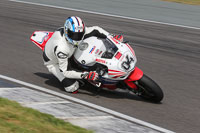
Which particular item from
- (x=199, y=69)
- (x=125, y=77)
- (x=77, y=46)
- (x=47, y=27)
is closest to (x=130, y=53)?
(x=125, y=77)

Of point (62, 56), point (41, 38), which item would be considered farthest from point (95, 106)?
point (41, 38)

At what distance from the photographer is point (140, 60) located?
10.6 meters

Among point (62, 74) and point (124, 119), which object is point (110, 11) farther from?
point (124, 119)

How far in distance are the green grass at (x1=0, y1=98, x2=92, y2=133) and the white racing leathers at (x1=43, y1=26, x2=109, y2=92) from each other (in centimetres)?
173

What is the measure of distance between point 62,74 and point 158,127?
253 cm

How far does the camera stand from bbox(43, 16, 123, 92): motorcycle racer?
738 cm

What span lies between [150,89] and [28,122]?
2.72 metres

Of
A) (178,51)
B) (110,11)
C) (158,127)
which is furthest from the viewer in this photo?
(110,11)

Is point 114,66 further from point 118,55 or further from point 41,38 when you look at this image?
point 41,38

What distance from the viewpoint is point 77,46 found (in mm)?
7656

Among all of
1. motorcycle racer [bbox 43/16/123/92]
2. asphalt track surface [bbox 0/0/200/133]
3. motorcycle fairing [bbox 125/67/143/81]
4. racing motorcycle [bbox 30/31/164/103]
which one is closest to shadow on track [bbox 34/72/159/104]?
asphalt track surface [bbox 0/0/200/133]

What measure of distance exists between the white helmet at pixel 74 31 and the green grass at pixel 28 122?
1.93 metres

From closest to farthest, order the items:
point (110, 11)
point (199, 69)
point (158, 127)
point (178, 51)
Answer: point (158, 127)
point (199, 69)
point (178, 51)
point (110, 11)

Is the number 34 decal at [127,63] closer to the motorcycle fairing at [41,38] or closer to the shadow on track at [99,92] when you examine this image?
the shadow on track at [99,92]
